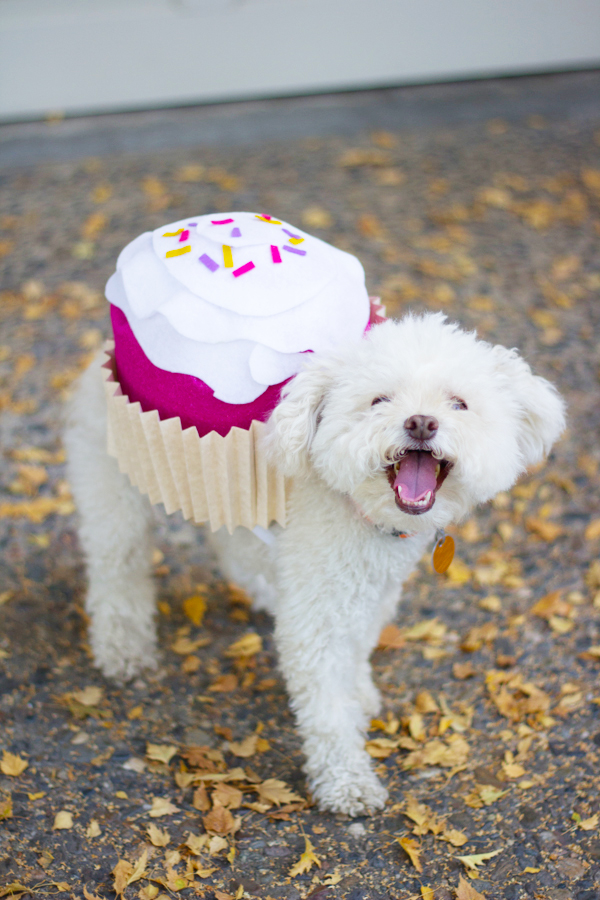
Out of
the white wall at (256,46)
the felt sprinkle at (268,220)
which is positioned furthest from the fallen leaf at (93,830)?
the white wall at (256,46)

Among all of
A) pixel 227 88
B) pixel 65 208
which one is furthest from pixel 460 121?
pixel 65 208

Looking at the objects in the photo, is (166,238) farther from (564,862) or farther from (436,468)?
(564,862)

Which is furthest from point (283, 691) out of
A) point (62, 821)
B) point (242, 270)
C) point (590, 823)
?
point (242, 270)

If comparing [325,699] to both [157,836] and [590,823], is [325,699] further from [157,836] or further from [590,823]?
[590,823]

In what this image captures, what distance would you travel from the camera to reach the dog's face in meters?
1.88

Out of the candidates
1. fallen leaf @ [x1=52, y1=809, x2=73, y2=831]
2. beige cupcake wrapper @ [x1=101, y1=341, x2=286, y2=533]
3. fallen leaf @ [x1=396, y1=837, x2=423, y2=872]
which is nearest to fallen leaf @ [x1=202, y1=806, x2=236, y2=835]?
fallen leaf @ [x1=52, y1=809, x2=73, y2=831]

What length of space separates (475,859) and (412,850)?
188mm

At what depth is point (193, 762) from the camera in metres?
2.65

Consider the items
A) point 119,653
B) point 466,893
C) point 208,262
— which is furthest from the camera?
point 119,653

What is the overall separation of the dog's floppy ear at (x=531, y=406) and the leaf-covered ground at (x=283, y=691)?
1204 millimetres

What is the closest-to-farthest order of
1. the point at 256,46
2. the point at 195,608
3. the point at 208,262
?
the point at 208,262, the point at 195,608, the point at 256,46

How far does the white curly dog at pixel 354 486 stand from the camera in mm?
1929

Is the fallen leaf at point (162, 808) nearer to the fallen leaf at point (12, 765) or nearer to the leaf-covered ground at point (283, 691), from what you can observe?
the leaf-covered ground at point (283, 691)

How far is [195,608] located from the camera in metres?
3.39
